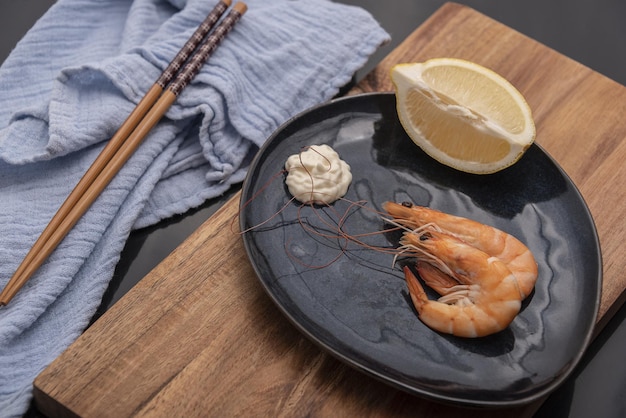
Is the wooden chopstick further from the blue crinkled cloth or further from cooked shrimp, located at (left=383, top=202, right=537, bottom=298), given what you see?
cooked shrimp, located at (left=383, top=202, right=537, bottom=298)

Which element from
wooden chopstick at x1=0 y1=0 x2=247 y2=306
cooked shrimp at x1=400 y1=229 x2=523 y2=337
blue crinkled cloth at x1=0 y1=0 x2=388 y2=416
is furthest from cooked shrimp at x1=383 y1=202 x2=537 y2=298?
wooden chopstick at x1=0 y1=0 x2=247 y2=306

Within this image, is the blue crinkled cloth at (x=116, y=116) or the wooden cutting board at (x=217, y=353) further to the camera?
the blue crinkled cloth at (x=116, y=116)

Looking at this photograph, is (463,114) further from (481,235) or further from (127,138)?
(127,138)

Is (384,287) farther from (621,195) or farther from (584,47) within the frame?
(584,47)

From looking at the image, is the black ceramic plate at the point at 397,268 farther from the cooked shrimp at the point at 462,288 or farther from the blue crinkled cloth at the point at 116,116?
the blue crinkled cloth at the point at 116,116

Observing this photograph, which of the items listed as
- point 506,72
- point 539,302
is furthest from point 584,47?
point 539,302

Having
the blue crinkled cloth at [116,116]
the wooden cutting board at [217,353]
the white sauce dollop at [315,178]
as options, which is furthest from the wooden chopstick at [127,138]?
the white sauce dollop at [315,178]
